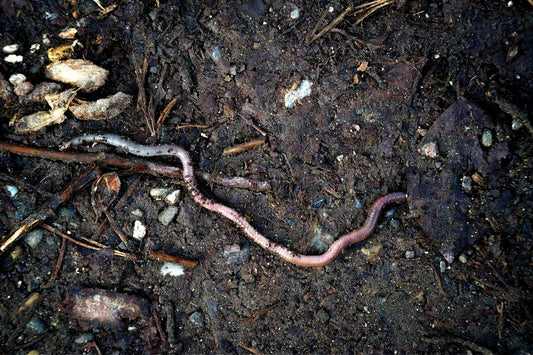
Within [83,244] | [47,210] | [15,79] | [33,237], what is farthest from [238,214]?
[15,79]

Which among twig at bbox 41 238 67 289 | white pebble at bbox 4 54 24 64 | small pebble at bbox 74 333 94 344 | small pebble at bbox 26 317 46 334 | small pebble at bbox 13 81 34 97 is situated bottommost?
small pebble at bbox 74 333 94 344

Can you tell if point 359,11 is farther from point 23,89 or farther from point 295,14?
point 23,89

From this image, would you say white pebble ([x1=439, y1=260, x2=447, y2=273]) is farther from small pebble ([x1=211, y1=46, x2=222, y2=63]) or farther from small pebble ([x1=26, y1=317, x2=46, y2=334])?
small pebble ([x1=26, y1=317, x2=46, y2=334])

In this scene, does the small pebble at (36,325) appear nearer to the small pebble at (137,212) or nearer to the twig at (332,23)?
the small pebble at (137,212)

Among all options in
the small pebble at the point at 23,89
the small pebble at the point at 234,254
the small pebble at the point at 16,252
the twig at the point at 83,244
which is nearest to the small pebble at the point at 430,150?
the small pebble at the point at 234,254

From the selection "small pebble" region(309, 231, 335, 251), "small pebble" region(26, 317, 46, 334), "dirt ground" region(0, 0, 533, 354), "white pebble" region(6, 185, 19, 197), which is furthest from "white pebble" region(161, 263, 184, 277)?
"white pebble" region(6, 185, 19, 197)

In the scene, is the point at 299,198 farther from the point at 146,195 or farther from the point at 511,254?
the point at 511,254
